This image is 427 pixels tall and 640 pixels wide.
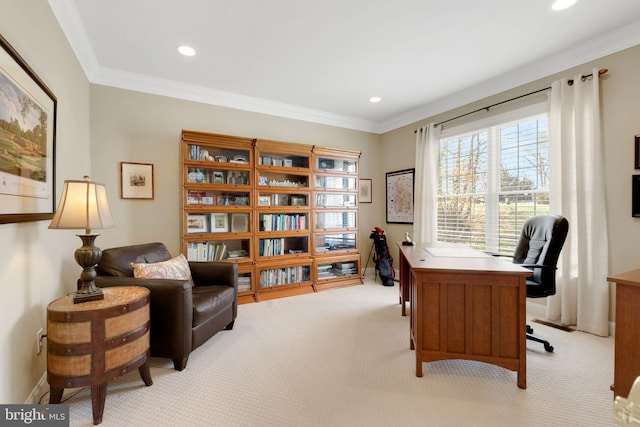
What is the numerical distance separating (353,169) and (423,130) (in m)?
1.21

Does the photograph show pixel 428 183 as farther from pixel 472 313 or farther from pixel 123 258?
pixel 123 258

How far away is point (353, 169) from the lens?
4.49m

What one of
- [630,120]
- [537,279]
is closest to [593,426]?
[537,279]

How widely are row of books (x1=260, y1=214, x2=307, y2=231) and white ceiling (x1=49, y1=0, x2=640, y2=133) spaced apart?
161 cm

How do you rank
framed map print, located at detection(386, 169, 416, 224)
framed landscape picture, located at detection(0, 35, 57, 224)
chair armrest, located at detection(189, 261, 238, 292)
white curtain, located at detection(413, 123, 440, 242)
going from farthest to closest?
framed map print, located at detection(386, 169, 416, 224)
white curtain, located at detection(413, 123, 440, 242)
chair armrest, located at detection(189, 261, 238, 292)
framed landscape picture, located at detection(0, 35, 57, 224)

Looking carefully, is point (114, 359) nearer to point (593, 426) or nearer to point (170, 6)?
point (170, 6)

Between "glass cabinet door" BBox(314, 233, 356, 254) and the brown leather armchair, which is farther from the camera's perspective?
"glass cabinet door" BBox(314, 233, 356, 254)

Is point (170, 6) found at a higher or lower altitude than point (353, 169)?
higher

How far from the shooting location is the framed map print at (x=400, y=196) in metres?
4.45

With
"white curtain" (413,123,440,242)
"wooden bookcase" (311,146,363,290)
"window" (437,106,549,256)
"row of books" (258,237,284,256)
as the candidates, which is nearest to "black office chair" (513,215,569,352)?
"window" (437,106,549,256)

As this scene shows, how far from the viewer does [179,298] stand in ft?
6.43

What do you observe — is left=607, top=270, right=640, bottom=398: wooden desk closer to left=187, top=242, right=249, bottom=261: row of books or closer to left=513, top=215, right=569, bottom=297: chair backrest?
left=513, top=215, right=569, bottom=297: chair backrest

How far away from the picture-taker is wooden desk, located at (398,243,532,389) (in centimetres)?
179

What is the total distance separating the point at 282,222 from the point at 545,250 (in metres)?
2.88
